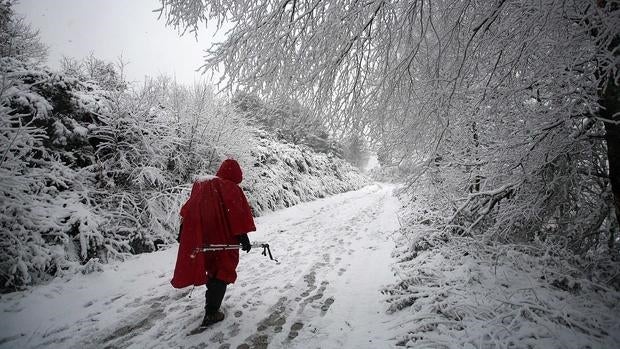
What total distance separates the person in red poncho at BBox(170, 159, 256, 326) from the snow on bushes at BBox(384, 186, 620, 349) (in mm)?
1855

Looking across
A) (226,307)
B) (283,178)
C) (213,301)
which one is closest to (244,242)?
(213,301)

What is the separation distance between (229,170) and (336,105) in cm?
158

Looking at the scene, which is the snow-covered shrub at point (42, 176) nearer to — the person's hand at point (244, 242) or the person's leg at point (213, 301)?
the person's leg at point (213, 301)

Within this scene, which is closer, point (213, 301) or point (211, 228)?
point (213, 301)

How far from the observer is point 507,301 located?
2650 mm

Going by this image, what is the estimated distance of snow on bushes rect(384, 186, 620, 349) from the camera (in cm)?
229

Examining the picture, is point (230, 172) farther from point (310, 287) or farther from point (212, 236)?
point (310, 287)

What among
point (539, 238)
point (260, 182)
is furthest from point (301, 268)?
point (260, 182)

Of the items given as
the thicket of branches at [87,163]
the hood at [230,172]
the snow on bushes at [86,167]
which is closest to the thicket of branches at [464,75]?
the hood at [230,172]

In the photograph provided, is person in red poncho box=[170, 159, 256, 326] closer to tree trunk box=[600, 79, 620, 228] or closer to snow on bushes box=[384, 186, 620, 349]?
snow on bushes box=[384, 186, 620, 349]

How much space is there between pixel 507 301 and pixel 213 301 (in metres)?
2.88

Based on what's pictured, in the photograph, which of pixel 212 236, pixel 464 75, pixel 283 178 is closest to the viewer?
pixel 464 75

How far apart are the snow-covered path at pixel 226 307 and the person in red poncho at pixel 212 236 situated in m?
0.41

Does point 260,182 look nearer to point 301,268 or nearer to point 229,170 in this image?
point 301,268
